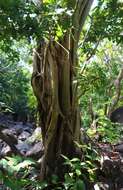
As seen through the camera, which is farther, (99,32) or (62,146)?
(99,32)

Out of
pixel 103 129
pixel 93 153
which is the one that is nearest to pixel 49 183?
pixel 93 153

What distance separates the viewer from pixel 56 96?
16.3 feet

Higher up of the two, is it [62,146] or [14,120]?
[14,120]

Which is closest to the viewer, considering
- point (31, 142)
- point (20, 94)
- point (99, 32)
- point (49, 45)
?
point (49, 45)

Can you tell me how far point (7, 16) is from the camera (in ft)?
10.00

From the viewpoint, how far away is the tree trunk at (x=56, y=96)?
16.2ft

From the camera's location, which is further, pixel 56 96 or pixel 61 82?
pixel 61 82

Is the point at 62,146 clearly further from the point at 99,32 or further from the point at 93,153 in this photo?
the point at 99,32

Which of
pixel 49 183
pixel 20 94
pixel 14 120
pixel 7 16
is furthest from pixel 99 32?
pixel 14 120

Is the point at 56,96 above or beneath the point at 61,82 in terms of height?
beneath

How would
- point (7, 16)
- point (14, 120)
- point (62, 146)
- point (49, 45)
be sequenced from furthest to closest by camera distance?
point (14, 120)
point (62, 146)
point (49, 45)
point (7, 16)

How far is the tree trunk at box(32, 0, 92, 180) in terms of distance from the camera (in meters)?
4.95

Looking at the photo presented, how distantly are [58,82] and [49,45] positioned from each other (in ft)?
1.69

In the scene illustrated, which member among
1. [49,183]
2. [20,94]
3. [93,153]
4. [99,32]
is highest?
[20,94]
